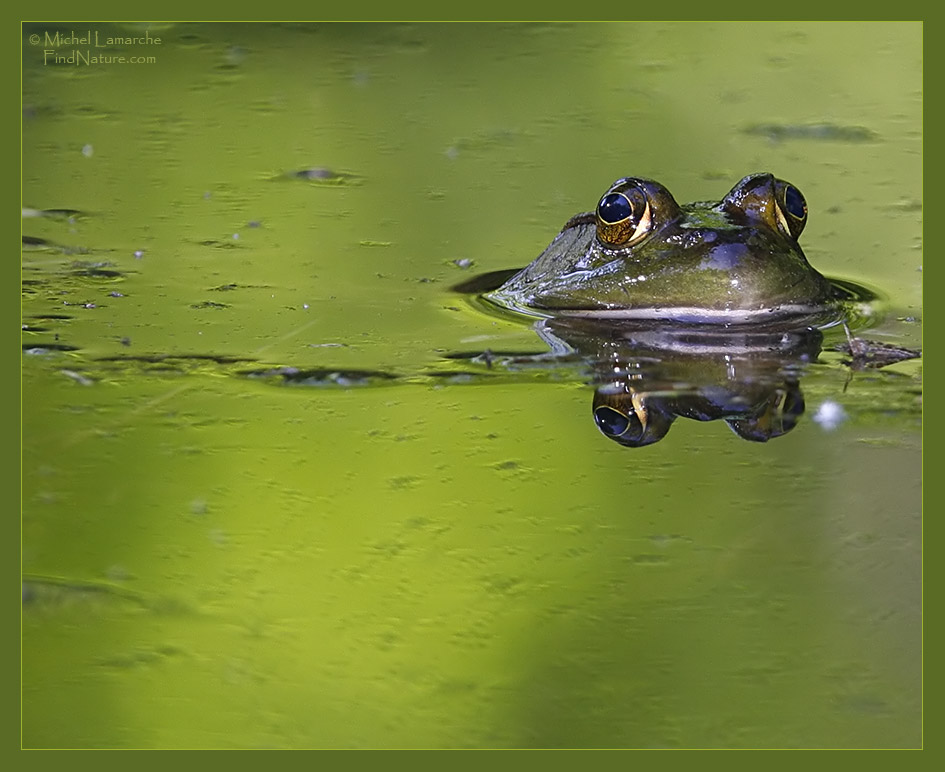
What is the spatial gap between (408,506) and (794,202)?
268 cm

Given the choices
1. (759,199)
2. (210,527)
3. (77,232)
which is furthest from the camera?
(77,232)

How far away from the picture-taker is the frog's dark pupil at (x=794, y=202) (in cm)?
571

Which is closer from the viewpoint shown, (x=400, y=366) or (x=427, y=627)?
(x=427, y=627)

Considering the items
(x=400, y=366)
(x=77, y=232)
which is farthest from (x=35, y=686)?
(x=77, y=232)

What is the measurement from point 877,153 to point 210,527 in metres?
6.08

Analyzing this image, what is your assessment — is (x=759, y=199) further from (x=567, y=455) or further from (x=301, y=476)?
(x=301, y=476)

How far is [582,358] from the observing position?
Answer: 200 inches

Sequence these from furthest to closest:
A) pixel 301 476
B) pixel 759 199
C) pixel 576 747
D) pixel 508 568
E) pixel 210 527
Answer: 1. pixel 759 199
2. pixel 301 476
3. pixel 210 527
4. pixel 508 568
5. pixel 576 747

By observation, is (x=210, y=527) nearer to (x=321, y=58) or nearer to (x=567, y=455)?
(x=567, y=455)

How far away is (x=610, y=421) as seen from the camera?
4.43 m

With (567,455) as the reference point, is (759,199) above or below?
above

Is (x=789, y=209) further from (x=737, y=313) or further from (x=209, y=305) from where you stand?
(x=209, y=305)

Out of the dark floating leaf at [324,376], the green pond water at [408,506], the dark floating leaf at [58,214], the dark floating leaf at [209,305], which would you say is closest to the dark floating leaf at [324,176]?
the green pond water at [408,506]

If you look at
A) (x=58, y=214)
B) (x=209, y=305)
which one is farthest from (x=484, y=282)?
(x=58, y=214)
